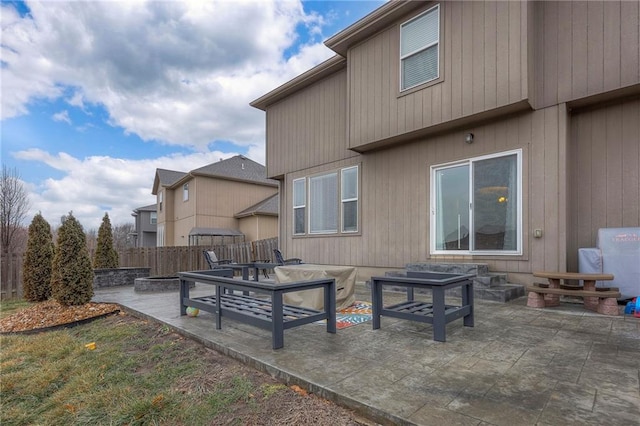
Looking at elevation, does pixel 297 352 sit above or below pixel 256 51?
below

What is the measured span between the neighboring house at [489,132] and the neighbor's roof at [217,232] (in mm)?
10847

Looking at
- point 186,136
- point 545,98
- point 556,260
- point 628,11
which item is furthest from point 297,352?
point 186,136

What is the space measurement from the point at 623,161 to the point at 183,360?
6.62 meters

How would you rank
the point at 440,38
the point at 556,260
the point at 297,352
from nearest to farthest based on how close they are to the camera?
the point at 297,352 < the point at 556,260 < the point at 440,38

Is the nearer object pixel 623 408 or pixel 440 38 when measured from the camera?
pixel 623 408

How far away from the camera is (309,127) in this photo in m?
9.23

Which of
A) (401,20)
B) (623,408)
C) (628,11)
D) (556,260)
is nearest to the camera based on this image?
(623,408)

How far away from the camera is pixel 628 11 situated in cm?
465

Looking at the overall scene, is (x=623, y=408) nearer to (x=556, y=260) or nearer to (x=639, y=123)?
(x=556, y=260)

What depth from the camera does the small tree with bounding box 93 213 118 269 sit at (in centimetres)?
986

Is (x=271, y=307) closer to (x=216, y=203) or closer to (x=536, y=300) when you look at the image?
(x=536, y=300)

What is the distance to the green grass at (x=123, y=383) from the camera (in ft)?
7.36

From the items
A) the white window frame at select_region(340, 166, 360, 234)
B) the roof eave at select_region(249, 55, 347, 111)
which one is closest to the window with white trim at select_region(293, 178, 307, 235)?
the white window frame at select_region(340, 166, 360, 234)

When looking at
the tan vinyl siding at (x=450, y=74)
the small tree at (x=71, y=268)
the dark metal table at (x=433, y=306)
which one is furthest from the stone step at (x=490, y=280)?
the small tree at (x=71, y=268)
